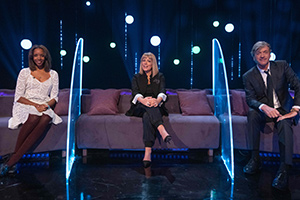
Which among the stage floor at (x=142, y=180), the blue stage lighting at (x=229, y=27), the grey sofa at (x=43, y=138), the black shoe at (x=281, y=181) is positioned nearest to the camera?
the stage floor at (x=142, y=180)

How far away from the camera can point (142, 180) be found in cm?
253

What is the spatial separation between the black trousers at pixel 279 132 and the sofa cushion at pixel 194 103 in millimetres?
831

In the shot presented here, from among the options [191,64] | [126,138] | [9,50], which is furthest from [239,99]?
[9,50]

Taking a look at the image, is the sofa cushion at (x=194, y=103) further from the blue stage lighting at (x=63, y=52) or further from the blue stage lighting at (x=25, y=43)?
the blue stage lighting at (x=25, y=43)

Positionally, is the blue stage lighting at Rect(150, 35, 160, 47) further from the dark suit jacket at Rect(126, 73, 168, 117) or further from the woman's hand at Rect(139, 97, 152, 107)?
the woman's hand at Rect(139, 97, 152, 107)

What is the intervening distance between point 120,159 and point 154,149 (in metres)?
0.50

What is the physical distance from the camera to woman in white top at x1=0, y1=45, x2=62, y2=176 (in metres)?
2.79

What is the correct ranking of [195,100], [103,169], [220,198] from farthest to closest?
[195,100] → [103,169] → [220,198]

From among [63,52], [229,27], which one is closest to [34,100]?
[63,52]

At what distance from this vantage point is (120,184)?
2.44 metres

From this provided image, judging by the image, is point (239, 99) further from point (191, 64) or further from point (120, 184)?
point (120, 184)

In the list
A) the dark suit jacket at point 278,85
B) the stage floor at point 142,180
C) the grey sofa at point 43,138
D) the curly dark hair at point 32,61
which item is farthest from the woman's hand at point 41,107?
the dark suit jacket at point 278,85

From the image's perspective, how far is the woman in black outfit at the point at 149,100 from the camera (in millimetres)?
2955

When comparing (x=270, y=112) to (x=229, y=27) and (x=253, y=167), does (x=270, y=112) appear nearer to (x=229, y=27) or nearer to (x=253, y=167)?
(x=253, y=167)
